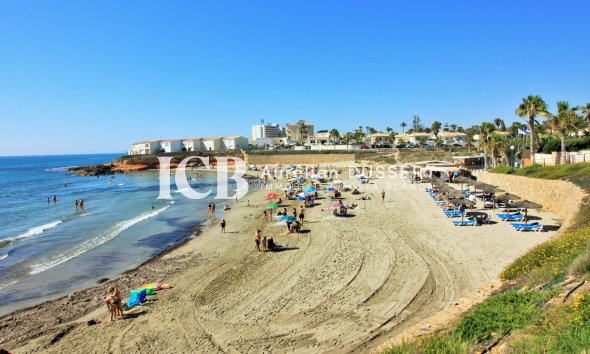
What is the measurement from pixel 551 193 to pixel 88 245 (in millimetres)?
26074

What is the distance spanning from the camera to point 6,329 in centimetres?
1098

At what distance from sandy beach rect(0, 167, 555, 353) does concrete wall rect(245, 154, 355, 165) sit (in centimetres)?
5131

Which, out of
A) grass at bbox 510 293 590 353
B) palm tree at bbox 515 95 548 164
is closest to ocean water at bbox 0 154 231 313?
grass at bbox 510 293 590 353

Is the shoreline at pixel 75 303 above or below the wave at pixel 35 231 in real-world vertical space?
below

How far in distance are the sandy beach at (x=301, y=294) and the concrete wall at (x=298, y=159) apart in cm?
5131

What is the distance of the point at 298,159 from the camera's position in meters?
76.1

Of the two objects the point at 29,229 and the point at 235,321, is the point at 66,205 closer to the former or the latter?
the point at 29,229

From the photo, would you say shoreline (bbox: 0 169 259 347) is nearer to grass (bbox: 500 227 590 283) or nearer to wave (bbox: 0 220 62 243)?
wave (bbox: 0 220 62 243)

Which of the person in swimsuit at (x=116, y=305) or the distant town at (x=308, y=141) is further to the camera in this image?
the distant town at (x=308, y=141)

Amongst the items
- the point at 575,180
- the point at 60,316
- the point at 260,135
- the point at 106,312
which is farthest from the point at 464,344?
the point at 260,135

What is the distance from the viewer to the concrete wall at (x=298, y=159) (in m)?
71.2

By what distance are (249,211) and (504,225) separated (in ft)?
59.0

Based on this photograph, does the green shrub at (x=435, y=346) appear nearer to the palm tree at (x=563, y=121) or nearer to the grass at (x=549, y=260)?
the grass at (x=549, y=260)

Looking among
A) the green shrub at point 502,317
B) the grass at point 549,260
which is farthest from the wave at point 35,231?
the grass at point 549,260
